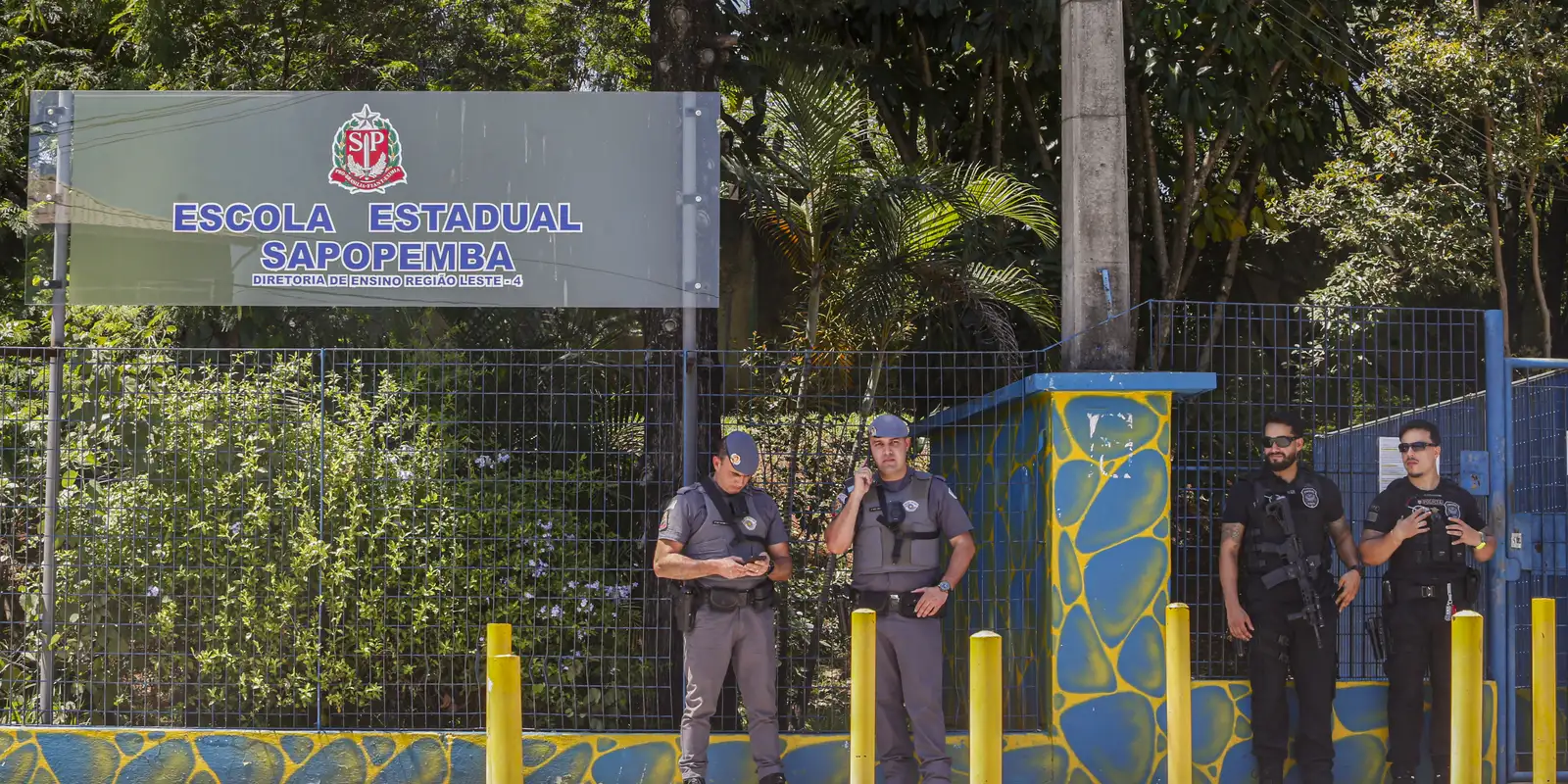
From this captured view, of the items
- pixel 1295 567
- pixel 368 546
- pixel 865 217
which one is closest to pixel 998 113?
pixel 865 217

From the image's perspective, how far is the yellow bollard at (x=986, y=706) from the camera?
177 inches

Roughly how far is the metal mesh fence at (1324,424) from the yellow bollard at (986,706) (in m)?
2.95

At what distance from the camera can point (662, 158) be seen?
7.58m

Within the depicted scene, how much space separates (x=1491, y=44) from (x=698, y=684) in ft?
27.3

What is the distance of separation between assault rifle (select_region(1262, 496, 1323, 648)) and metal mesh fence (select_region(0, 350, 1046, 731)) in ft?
3.88

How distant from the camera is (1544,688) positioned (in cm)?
511

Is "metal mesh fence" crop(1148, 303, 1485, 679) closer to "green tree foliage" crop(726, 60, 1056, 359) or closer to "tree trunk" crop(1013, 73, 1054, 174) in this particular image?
"green tree foliage" crop(726, 60, 1056, 359)

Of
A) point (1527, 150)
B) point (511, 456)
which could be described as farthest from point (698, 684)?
point (1527, 150)

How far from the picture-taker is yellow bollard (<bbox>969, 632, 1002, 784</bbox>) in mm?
4484

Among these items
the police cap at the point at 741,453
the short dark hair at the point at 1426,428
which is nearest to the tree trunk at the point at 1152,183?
Result: the short dark hair at the point at 1426,428

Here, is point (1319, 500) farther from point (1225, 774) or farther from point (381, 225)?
point (381, 225)

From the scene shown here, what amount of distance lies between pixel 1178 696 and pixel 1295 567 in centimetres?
187

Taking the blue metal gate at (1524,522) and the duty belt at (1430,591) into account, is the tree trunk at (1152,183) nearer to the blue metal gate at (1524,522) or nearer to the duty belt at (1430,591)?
the blue metal gate at (1524,522)

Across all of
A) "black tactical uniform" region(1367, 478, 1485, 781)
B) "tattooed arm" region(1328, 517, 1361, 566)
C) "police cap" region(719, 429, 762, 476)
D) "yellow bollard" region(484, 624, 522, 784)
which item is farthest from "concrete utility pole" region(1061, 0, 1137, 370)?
"yellow bollard" region(484, 624, 522, 784)
